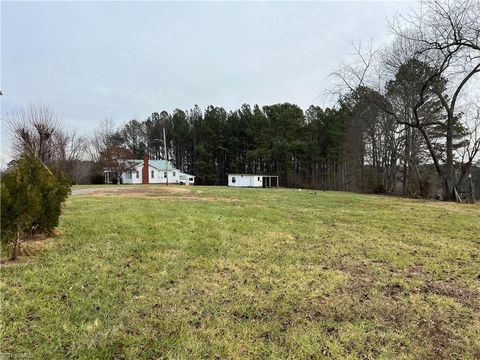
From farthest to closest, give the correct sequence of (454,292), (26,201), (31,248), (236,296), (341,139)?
(341,139) → (31,248) → (26,201) → (454,292) → (236,296)

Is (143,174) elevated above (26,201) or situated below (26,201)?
above

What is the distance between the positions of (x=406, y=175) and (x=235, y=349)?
1187 inches

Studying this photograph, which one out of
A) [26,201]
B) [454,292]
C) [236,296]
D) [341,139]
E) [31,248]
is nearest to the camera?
[236,296]

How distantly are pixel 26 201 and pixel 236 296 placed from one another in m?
2.87

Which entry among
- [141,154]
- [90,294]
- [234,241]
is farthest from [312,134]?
[90,294]

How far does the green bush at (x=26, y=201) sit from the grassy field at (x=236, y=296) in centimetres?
30

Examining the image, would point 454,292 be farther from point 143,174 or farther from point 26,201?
point 143,174

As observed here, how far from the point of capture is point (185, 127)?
176ft

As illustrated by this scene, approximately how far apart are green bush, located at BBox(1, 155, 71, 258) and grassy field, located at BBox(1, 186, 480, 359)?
30 centimetres

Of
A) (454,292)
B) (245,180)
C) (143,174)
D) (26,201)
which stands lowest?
(454,292)

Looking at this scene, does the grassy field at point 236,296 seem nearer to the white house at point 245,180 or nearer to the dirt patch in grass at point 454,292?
the dirt patch in grass at point 454,292

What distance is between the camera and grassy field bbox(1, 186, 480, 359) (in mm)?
A: 2629

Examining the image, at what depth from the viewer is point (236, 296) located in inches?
141

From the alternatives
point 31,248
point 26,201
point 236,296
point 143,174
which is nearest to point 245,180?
point 143,174
